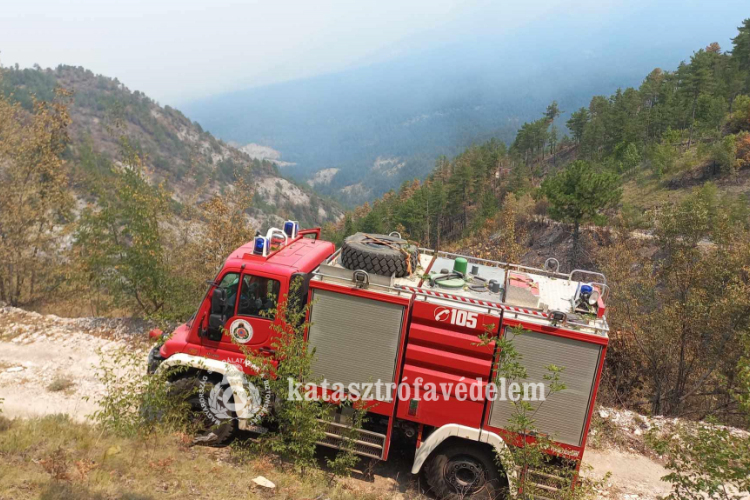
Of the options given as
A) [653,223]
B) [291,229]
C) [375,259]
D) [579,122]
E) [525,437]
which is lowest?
[525,437]

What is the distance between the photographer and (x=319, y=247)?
910 cm

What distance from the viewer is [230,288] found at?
7.86 meters

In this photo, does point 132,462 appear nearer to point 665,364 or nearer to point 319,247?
point 319,247

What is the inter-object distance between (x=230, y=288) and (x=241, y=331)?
722mm

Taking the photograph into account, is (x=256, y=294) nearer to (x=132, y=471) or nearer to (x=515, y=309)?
(x=132, y=471)

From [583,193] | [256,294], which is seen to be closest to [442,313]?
[256,294]

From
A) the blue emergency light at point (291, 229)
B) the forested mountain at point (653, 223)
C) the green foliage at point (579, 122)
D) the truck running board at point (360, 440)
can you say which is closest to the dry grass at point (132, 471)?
the truck running board at point (360, 440)

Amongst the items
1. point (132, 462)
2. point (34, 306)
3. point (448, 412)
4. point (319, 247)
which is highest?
point (319, 247)

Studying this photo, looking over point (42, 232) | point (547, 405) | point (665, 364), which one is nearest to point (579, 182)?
point (665, 364)

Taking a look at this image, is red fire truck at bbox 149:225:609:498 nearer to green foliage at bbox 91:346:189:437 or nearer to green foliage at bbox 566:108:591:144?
green foliage at bbox 91:346:189:437

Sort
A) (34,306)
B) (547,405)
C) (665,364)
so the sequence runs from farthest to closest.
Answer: (34,306) → (665,364) → (547,405)

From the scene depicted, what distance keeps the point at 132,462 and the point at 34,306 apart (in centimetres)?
1449

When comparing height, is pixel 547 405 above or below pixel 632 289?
below

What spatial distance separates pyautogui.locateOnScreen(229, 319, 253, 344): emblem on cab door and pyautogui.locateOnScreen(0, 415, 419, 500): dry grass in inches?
70.6
